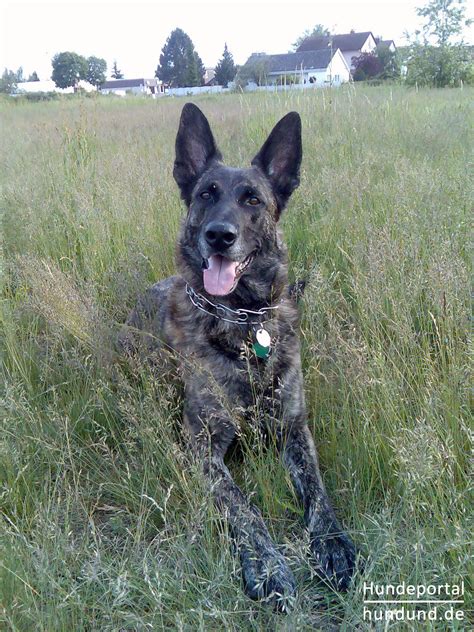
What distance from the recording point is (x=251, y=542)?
5.68 feet

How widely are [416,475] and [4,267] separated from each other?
3104 millimetres

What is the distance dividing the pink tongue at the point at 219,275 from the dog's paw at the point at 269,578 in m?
1.16

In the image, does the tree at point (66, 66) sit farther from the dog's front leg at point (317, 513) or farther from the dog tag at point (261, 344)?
the dog's front leg at point (317, 513)

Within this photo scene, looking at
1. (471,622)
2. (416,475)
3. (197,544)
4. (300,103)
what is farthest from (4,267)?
(300,103)

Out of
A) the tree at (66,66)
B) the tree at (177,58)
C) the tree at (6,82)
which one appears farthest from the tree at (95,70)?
the tree at (6,82)

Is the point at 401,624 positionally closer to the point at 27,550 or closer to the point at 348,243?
the point at 27,550

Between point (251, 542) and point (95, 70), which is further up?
point (95, 70)

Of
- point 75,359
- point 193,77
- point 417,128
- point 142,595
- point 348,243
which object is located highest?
point 193,77

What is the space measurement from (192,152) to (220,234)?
33.5 inches

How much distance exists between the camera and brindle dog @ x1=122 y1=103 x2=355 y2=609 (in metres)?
1.86

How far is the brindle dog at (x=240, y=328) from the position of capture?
186 cm

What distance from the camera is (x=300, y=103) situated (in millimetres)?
6191

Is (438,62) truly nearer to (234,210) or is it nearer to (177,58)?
(234,210)

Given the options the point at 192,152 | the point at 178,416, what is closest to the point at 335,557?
the point at 178,416
